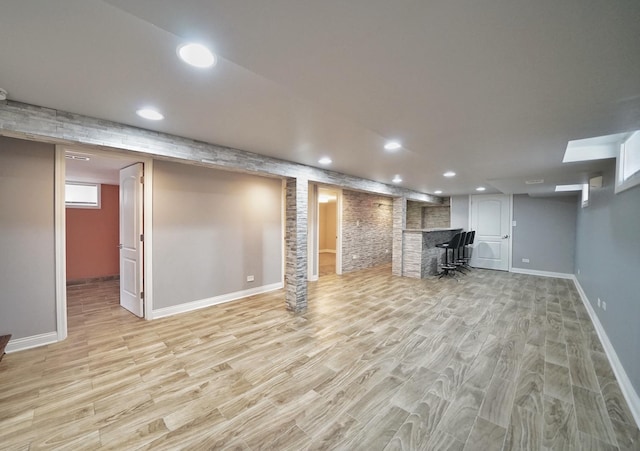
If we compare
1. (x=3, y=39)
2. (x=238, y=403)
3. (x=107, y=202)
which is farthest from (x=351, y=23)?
(x=107, y=202)

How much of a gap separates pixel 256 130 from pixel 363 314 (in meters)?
2.95

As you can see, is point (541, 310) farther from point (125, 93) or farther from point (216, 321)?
point (125, 93)

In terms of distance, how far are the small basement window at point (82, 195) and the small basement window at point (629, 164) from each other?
28.4 feet

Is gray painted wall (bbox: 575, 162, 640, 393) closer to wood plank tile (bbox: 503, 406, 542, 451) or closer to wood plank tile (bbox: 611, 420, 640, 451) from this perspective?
wood plank tile (bbox: 611, 420, 640, 451)

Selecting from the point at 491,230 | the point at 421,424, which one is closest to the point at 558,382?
the point at 421,424

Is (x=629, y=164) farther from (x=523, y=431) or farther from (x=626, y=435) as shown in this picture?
(x=523, y=431)

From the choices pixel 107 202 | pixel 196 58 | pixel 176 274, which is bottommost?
pixel 176 274

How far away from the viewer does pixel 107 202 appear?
601 centimetres

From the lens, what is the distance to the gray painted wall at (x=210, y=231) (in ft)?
12.1

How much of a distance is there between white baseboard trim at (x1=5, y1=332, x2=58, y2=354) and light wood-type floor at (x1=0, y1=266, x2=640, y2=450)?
0.28ft

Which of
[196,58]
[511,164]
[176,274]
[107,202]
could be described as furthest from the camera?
[107,202]

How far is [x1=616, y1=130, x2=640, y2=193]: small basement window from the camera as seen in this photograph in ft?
7.33

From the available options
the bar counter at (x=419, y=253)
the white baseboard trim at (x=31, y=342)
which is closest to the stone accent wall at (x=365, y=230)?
the bar counter at (x=419, y=253)

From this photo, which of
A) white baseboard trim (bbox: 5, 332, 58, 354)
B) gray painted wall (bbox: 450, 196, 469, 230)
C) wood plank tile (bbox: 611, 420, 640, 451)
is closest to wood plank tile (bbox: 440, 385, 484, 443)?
wood plank tile (bbox: 611, 420, 640, 451)
